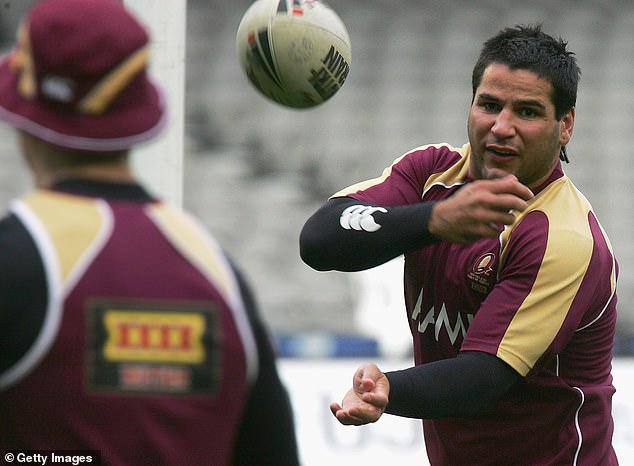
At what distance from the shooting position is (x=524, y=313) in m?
3.84

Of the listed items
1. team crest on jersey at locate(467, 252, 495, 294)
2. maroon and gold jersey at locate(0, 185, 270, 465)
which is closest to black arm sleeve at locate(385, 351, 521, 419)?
team crest on jersey at locate(467, 252, 495, 294)

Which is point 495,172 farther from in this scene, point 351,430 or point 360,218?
point 351,430

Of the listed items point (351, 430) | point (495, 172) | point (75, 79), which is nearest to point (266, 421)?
point (75, 79)

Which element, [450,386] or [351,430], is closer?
[450,386]

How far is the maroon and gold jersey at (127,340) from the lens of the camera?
7.28 ft

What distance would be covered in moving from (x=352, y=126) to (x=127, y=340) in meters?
Result: 9.04

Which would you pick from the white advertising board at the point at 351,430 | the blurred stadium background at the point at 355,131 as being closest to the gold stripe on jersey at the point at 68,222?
the white advertising board at the point at 351,430

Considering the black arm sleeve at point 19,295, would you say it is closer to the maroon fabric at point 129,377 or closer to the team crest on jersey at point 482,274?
the maroon fabric at point 129,377

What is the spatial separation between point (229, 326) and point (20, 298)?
375 mm

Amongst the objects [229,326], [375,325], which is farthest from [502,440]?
[375,325]

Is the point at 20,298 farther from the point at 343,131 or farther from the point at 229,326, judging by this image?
the point at 343,131

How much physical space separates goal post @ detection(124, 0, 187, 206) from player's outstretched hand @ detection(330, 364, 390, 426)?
0.93 m

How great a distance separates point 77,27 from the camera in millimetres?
2262

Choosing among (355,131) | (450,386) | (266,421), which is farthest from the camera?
(355,131)
